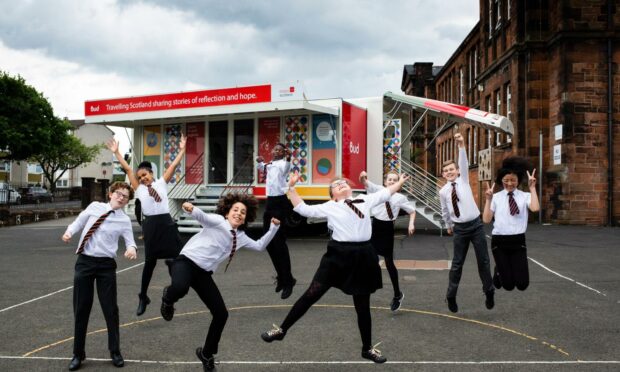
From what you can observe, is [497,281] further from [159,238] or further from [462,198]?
[159,238]

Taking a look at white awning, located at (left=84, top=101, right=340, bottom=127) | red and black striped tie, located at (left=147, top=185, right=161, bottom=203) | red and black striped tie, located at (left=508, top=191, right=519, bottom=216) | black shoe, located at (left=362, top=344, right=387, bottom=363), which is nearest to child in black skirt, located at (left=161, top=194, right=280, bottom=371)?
black shoe, located at (left=362, top=344, right=387, bottom=363)

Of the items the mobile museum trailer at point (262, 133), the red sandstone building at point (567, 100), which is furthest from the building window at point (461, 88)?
the mobile museum trailer at point (262, 133)

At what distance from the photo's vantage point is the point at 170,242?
6.79m

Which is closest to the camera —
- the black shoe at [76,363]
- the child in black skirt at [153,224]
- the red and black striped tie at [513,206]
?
the black shoe at [76,363]

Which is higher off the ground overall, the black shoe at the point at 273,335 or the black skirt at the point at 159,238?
the black skirt at the point at 159,238

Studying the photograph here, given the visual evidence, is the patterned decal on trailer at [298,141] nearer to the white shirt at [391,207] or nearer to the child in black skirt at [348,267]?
the white shirt at [391,207]

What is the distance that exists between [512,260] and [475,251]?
0.42 meters

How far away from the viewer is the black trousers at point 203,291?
447 cm

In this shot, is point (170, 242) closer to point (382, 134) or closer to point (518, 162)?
point (518, 162)

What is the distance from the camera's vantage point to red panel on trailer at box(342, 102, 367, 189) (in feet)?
51.9

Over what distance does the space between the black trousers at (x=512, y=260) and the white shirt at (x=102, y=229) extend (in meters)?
4.05

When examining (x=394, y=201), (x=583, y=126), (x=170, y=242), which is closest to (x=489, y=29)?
(x=583, y=126)

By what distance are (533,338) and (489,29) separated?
25.6 meters

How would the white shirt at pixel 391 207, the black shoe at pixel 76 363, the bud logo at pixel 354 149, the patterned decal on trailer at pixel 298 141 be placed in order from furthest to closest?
the patterned decal on trailer at pixel 298 141, the bud logo at pixel 354 149, the white shirt at pixel 391 207, the black shoe at pixel 76 363
